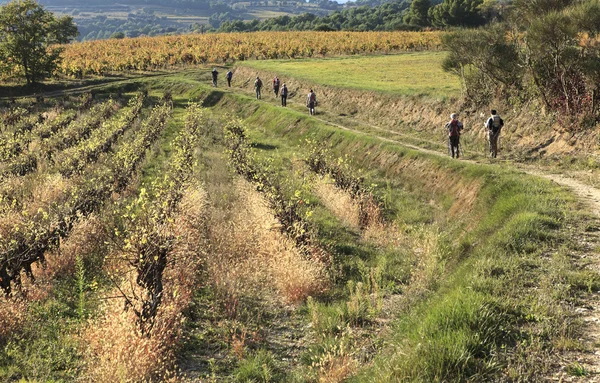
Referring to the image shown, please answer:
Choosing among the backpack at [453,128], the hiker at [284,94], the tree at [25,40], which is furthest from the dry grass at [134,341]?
the tree at [25,40]

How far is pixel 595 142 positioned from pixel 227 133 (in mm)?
21981

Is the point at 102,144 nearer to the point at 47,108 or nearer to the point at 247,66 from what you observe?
the point at 47,108

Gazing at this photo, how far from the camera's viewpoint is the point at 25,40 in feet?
163

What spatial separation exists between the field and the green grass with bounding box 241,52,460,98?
5.40 metres

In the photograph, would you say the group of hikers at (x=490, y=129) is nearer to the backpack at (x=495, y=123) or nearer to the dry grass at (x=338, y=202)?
the backpack at (x=495, y=123)

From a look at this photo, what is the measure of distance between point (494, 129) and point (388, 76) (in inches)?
867

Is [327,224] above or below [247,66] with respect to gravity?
below

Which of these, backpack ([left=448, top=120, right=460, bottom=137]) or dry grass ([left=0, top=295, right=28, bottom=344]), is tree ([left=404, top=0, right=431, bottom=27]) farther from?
dry grass ([left=0, top=295, right=28, bottom=344])

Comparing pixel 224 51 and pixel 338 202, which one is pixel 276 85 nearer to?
pixel 338 202

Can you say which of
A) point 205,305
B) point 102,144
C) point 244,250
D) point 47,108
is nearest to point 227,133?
point 102,144

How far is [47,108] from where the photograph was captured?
44.5 meters

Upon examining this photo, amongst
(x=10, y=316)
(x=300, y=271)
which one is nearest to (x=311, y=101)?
(x=300, y=271)

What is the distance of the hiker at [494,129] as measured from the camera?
1936 centimetres

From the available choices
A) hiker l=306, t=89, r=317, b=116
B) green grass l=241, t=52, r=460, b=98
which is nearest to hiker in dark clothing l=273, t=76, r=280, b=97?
green grass l=241, t=52, r=460, b=98
